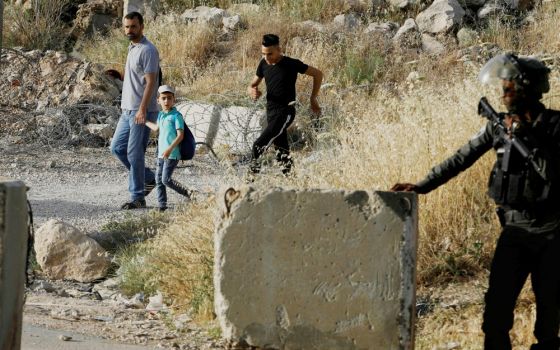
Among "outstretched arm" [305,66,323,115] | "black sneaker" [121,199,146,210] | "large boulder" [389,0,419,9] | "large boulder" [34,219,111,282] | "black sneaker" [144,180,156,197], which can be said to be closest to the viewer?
"large boulder" [34,219,111,282]

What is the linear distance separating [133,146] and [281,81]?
149 cm

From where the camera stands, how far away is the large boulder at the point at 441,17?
1820cm

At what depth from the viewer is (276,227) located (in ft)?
17.2

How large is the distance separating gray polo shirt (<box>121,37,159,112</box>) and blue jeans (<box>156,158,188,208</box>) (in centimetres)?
55

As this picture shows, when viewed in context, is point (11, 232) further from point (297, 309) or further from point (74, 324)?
point (74, 324)

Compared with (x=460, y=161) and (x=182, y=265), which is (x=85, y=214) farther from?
(x=460, y=161)

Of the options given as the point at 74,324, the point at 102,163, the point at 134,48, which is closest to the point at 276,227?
the point at 74,324

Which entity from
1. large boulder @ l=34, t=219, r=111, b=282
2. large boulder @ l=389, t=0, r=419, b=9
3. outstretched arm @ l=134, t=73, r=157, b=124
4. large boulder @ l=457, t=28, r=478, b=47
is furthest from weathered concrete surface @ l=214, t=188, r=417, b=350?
large boulder @ l=389, t=0, r=419, b=9

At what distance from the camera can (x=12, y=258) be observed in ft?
16.5

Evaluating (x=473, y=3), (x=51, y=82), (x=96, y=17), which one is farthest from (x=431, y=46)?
(x=96, y=17)

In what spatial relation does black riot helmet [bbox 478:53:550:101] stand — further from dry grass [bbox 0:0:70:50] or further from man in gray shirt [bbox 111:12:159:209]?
dry grass [bbox 0:0:70:50]

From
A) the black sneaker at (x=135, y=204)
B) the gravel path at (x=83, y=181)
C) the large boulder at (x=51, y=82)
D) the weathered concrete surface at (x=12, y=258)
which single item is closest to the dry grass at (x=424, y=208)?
the black sneaker at (x=135, y=204)

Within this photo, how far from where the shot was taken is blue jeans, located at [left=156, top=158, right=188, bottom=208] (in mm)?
9930

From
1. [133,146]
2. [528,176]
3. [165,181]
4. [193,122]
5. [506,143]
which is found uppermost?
[506,143]
